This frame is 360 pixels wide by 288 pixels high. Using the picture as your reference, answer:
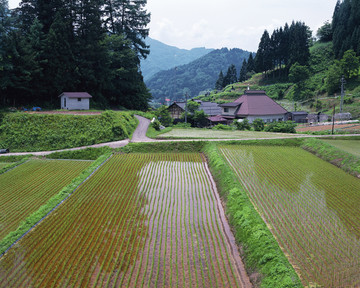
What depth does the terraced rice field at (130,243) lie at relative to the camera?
20.3 feet

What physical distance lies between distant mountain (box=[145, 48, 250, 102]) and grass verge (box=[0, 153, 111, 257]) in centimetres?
8908

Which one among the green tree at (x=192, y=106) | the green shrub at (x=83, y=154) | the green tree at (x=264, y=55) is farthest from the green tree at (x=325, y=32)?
the green shrub at (x=83, y=154)

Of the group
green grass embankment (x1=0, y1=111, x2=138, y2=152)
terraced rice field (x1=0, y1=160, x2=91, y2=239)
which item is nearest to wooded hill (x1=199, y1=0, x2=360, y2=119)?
green grass embankment (x1=0, y1=111, x2=138, y2=152)

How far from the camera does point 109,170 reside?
46.4ft

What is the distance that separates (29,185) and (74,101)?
1592 cm

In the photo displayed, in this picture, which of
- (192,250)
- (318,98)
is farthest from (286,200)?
(318,98)

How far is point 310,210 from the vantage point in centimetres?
923

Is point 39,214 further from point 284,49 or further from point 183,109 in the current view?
point 284,49

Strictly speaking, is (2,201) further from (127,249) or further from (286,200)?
(286,200)

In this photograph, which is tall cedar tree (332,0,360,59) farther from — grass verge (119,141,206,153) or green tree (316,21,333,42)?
grass verge (119,141,206,153)

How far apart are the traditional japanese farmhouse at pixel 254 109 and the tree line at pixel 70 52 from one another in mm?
11132

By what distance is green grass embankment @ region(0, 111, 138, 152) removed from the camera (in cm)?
1902

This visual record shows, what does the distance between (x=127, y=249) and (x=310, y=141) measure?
15.3 meters

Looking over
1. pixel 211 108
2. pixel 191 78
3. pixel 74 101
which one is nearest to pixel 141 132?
pixel 74 101
